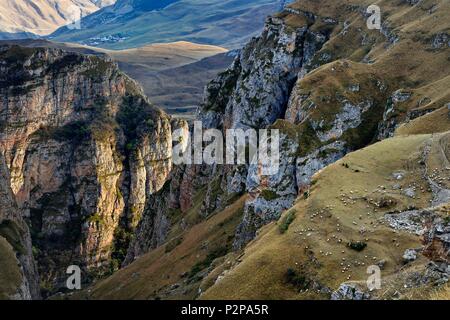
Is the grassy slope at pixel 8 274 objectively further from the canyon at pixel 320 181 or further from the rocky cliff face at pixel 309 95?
the rocky cliff face at pixel 309 95

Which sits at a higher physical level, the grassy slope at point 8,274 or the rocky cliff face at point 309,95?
the rocky cliff face at point 309,95

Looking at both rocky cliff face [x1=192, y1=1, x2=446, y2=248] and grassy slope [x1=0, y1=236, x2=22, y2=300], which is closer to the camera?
rocky cliff face [x1=192, y1=1, x2=446, y2=248]

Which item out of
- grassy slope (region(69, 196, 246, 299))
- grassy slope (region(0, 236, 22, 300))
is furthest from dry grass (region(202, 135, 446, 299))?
grassy slope (region(0, 236, 22, 300))

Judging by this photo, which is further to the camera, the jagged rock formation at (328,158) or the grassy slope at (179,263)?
the grassy slope at (179,263)

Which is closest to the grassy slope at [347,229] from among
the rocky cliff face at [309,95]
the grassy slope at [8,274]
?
the rocky cliff face at [309,95]

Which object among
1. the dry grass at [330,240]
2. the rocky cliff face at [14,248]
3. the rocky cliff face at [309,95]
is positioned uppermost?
the rocky cliff face at [309,95]

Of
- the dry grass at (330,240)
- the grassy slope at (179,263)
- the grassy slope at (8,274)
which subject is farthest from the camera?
the grassy slope at (8,274)

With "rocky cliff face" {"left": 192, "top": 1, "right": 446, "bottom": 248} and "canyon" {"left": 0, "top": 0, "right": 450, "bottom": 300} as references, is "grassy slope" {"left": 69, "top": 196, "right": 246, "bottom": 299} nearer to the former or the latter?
"canyon" {"left": 0, "top": 0, "right": 450, "bottom": 300}

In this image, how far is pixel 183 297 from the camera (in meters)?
91.2

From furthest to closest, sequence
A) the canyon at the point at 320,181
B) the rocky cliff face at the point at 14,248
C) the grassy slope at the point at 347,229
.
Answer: the rocky cliff face at the point at 14,248, the canyon at the point at 320,181, the grassy slope at the point at 347,229
